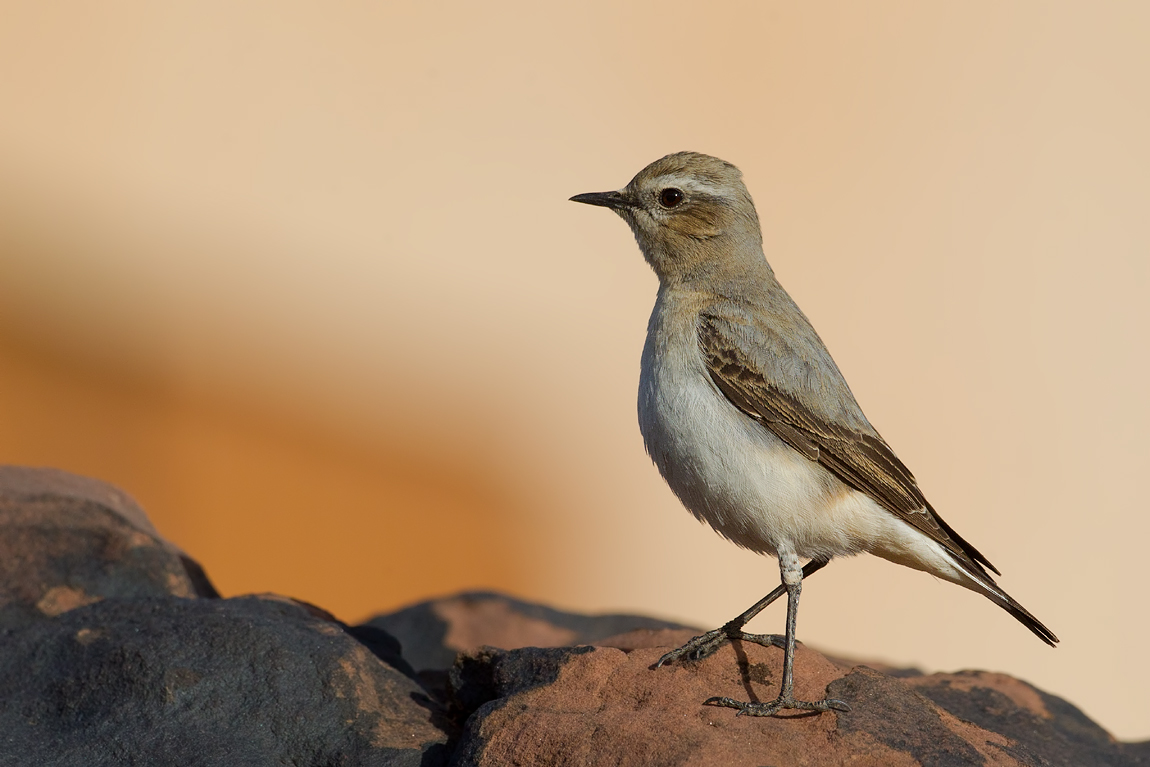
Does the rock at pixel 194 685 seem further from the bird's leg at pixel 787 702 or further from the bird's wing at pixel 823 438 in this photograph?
the bird's wing at pixel 823 438

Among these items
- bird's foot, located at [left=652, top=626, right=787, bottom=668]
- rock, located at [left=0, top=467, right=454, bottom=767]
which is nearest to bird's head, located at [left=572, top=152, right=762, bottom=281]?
bird's foot, located at [left=652, top=626, right=787, bottom=668]

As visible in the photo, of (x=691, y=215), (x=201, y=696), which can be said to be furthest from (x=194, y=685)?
(x=691, y=215)

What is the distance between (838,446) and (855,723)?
1520 millimetres

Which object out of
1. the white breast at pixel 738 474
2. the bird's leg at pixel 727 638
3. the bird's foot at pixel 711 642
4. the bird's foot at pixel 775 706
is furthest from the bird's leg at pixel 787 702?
the white breast at pixel 738 474

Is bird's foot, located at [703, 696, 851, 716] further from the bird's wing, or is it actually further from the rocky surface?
the bird's wing

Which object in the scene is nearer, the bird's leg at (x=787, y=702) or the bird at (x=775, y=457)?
the bird's leg at (x=787, y=702)

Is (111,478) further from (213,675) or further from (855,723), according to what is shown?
(855,723)

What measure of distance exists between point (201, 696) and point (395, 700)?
36.6 inches

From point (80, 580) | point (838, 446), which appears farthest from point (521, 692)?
point (80, 580)

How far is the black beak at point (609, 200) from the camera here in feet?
22.7

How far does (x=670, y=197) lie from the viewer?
6754 mm

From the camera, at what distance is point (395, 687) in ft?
18.8

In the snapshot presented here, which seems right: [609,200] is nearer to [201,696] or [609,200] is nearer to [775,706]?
[775,706]

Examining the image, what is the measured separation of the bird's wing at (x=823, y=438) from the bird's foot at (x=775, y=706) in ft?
4.11
